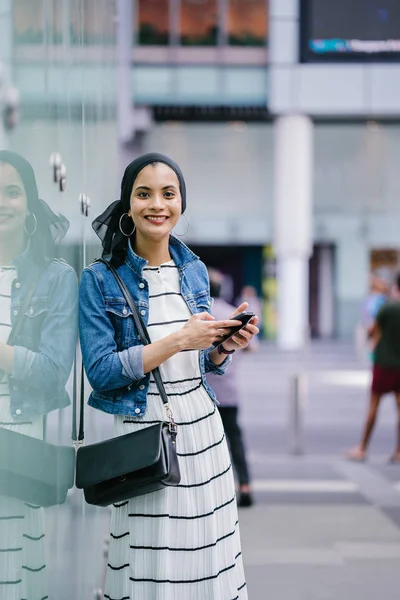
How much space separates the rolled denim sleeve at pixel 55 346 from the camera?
2.05m

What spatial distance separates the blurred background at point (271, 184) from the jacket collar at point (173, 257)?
207mm

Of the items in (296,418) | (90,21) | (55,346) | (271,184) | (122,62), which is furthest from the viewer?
(271,184)

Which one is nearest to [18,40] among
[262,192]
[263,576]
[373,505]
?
[263,576]

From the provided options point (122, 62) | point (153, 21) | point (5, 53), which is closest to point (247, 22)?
point (153, 21)

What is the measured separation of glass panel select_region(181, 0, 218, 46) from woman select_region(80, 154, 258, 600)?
25355mm

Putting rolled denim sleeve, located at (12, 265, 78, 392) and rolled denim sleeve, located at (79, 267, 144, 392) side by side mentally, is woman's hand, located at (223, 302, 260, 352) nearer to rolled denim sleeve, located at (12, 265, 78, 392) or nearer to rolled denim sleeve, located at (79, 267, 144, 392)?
rolled denim sleeve, located at (79, 267, 144, 392)

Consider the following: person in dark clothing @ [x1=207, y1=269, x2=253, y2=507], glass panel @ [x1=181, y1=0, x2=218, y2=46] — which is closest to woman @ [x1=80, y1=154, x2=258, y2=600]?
person in dark clothing @ [x1=207, y1=269, x2=253, y2=507]

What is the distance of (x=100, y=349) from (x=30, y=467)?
557 millimetres

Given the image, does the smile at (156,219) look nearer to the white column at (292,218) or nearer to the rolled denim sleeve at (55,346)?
the rolled denim sleeve at (55,346)

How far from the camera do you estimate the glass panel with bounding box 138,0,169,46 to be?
89.5ft

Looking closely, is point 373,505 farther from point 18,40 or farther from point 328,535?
point 18,40

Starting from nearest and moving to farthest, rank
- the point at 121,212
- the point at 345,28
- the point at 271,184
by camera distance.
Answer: the point at 121,212 → the point at 345,28 → the point at 271,184

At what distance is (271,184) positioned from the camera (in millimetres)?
29797

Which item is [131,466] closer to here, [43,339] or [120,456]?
[120,456]
